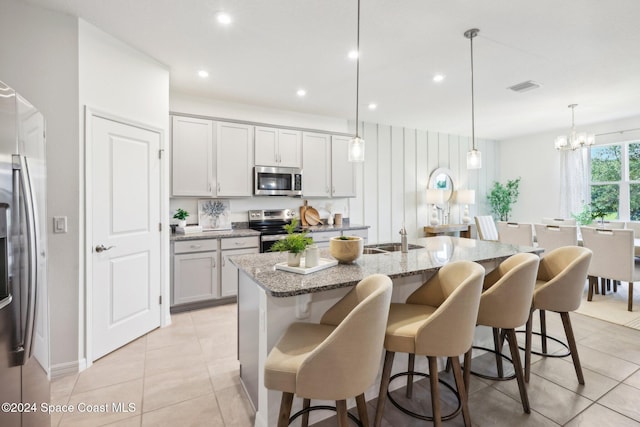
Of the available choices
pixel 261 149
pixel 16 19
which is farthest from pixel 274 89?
pixel 16 19

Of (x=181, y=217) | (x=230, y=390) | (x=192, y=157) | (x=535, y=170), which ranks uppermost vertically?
(x=535, y=170)

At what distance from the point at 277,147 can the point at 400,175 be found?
2.62 m

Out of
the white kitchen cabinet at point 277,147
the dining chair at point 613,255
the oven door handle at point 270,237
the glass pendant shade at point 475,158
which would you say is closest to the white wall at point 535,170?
the dining chair at point 613,255

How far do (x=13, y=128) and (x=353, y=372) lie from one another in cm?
159

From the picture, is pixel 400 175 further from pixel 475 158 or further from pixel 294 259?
pixel 294 259

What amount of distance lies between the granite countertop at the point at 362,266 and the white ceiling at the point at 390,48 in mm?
1787

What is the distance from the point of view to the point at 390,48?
2.86 meters

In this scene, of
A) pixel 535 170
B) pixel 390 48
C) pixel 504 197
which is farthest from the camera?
pixel 504 197

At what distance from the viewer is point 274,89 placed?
3.88 metres

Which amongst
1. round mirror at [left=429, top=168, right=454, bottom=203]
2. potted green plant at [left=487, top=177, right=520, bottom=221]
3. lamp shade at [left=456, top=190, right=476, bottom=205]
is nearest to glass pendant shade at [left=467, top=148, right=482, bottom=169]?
round mirror at [left=429, top=168, right=454, bottom=203]

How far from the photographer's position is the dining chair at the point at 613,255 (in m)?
3.48

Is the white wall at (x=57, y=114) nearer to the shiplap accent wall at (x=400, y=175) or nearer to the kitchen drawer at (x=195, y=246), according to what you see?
the kitchen drawer at (x=195, y=246)

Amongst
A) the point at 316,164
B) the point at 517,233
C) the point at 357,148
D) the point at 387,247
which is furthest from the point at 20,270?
the point at 517,233

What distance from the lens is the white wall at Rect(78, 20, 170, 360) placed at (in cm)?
242
